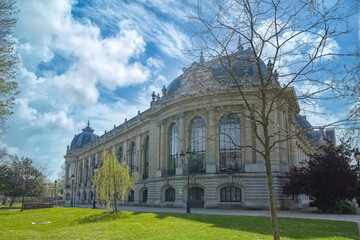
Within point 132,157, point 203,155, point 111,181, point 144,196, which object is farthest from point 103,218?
point 132,157

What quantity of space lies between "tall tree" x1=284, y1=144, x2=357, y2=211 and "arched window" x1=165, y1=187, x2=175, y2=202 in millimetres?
15281

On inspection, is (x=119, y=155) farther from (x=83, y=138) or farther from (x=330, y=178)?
(x=330, y=178)

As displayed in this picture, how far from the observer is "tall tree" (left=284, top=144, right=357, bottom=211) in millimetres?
26500

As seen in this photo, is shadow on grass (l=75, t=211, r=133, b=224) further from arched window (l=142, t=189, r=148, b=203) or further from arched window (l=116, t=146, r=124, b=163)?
arched window (l=116, t=146, r=124, b=163)

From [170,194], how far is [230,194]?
853 cm

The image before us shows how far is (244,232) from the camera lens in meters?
14.2

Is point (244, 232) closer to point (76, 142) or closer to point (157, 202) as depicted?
point (157, 202)

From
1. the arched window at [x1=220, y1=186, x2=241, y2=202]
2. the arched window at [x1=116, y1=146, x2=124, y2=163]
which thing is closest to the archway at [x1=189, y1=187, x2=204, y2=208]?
the arched window at [x1=220, y1=186, x2=241, y2=202]

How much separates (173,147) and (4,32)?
96.5 ft

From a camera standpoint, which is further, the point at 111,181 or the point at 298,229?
the point at 111,181

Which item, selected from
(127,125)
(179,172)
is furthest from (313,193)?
(127,125)

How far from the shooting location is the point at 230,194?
3412cm

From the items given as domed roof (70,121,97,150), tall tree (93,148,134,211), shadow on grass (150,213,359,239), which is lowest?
shadow on grass (150,213,359,239)

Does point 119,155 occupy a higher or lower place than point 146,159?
higher
